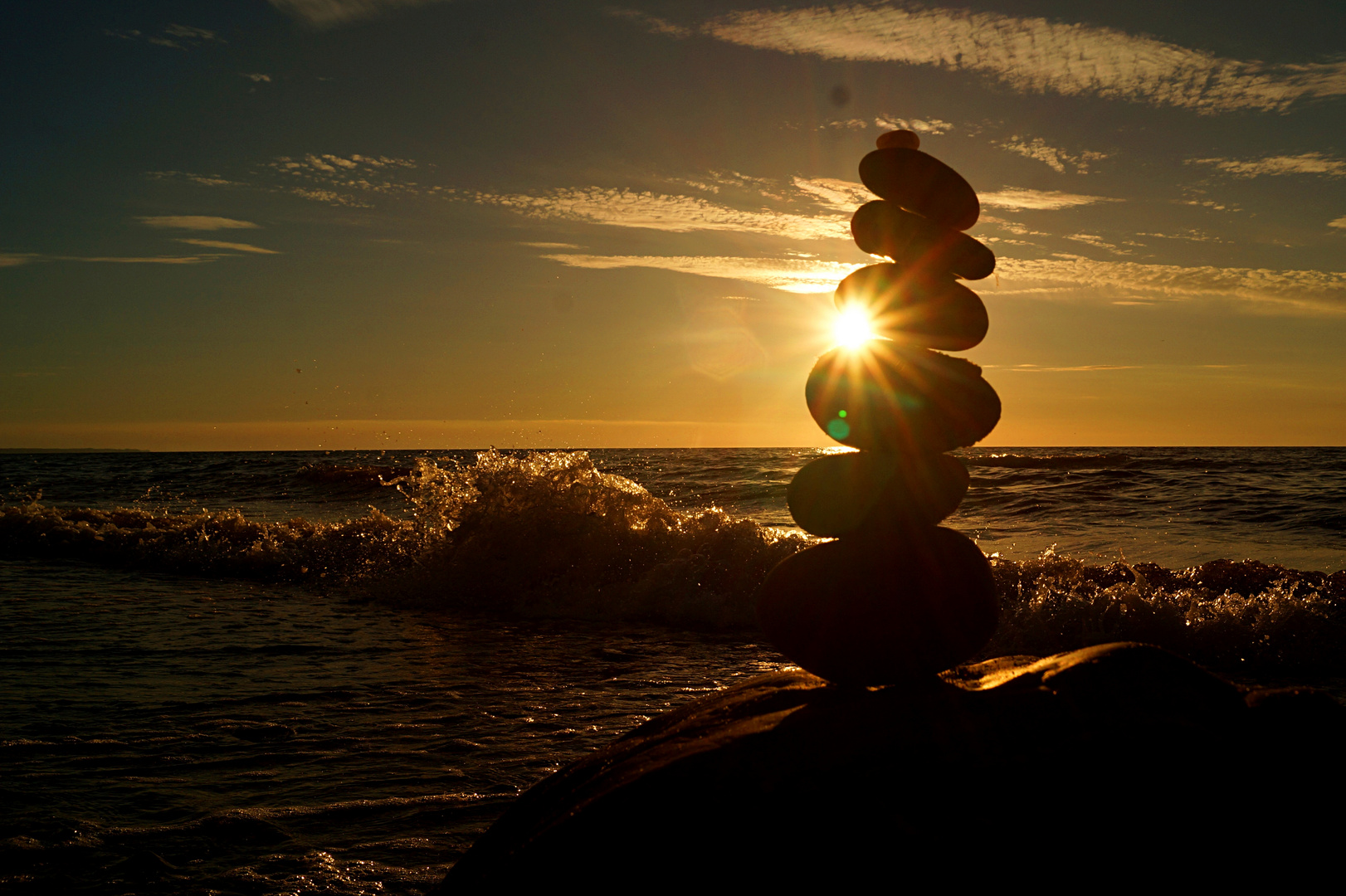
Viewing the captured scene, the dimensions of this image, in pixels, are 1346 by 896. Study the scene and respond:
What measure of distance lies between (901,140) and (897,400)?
3.42 feet

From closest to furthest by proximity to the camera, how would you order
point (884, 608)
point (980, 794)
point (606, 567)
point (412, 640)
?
point (980, 794) < point (884, 608) < point (412, 640) < point (606, 567)

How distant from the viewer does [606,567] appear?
1110 centimetres

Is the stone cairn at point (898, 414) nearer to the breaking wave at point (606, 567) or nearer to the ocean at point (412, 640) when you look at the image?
the ocean at point (412, 640)

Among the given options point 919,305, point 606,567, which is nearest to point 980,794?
point 919,305

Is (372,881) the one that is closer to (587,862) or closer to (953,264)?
(587,862)

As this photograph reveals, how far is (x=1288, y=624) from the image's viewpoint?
7.58m

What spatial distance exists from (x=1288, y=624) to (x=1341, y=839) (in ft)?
21.3

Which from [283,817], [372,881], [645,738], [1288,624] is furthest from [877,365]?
[1288,624]

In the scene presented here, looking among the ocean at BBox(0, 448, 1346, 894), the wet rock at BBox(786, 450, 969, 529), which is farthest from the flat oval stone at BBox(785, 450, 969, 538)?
the ocean at BBox(0, 448, 1346, 894)

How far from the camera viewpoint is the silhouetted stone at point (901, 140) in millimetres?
3574

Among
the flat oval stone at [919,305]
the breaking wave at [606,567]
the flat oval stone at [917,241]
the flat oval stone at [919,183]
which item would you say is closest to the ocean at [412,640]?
the breaking wave at [606,567]

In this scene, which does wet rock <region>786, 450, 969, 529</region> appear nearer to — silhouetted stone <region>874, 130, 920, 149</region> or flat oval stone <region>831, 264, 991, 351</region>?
flat oval stone <region>831, 264, 991, 351</region>

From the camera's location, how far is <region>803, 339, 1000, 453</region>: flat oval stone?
3570 millimetres

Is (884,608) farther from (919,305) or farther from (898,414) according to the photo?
(919,305)
